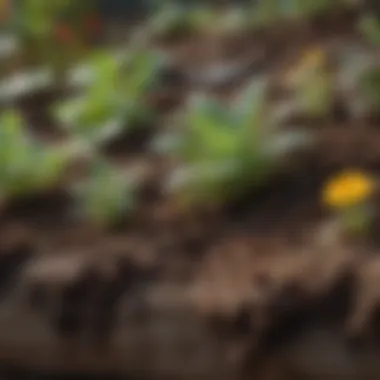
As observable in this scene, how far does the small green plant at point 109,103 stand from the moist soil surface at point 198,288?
151 mm

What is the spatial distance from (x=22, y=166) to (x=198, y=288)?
354 mm

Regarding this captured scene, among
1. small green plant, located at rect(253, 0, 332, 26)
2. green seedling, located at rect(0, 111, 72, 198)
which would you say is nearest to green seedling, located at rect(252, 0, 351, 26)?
small green plant, located at rect(253, 0, 332, 26)

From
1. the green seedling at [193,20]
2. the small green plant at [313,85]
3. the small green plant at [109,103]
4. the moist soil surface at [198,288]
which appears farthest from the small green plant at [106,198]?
the green seedling at [193,20]

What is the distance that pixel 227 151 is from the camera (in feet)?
3.69

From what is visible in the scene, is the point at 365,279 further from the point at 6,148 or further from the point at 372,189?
the point at 6,148

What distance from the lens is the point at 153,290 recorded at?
975 mm

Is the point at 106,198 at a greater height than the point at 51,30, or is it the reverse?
the point at 51,30

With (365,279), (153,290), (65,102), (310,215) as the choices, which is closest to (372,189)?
(310,215)

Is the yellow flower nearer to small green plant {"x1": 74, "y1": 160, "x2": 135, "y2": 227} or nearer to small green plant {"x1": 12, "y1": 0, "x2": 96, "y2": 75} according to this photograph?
small green plant {"x1": 74, "y1": 160, "x2": 135, "y2": 227}

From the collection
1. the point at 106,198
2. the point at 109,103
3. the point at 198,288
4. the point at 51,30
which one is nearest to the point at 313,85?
the point at 109,103

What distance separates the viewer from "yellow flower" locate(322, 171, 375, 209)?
1050 mm

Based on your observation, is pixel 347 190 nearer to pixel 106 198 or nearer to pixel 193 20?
pixel 106 198

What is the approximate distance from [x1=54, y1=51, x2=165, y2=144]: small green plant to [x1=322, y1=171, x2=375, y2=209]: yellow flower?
382 millimetres

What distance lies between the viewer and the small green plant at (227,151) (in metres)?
1.11
